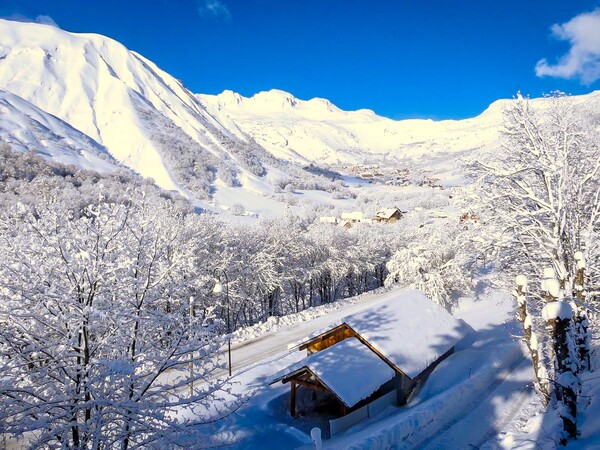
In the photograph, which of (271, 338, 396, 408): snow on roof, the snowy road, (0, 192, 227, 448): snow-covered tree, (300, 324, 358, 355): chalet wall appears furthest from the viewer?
the snowy road

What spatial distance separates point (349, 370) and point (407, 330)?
546 centimetres

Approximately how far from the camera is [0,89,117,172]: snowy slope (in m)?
115

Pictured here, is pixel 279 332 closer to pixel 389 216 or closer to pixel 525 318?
pixel 525 318

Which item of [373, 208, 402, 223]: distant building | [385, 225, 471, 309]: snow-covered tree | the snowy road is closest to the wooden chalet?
the snowy road

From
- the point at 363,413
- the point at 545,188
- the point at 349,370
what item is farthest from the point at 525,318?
the point at 363,413

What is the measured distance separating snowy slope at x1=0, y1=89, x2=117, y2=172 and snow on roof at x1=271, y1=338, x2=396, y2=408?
114 m

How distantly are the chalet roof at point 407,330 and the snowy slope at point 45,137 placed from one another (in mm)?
111952

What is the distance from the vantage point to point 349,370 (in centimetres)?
1741

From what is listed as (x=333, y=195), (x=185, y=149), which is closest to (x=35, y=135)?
(x=185, y=149)

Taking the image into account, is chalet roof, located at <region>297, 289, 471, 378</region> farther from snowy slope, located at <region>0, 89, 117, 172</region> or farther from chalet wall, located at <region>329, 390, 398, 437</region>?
snowy slope, located at <region>0, 89, 117, 172</region>

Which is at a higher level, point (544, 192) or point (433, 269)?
point (544, 192)

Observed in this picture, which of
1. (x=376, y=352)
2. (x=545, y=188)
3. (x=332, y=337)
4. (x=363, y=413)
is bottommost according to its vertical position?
(x=363, y=413)

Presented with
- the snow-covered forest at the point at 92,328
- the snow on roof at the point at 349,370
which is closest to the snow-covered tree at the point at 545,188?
the snow on roof at the point at 349,370

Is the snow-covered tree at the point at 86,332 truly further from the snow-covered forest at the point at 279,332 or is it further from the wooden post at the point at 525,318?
the wooden post at the point at 525,318
